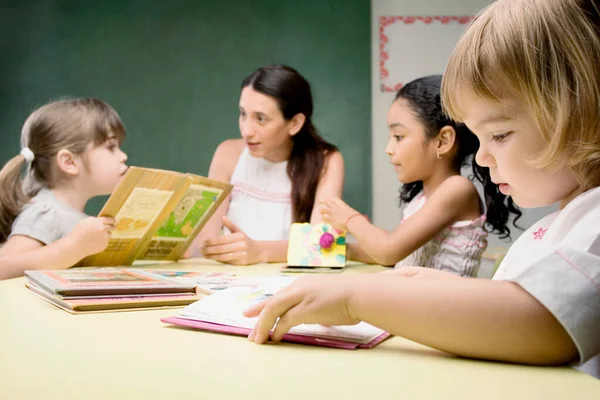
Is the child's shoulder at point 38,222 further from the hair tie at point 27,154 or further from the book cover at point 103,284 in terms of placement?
the book cover at point 103,284

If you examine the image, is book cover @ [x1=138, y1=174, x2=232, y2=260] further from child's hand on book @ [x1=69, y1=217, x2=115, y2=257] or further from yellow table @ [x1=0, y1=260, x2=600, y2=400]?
yellow table @ [x1=0, y1=260, x2=600, y2=400]

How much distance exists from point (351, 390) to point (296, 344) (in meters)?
0.18

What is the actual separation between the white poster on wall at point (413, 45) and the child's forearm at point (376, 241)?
1772 mm

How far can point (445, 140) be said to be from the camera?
166 cm

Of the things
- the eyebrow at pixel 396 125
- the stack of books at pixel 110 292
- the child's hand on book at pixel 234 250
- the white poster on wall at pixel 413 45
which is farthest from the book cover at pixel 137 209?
the white poster on wall at pixel 413 45

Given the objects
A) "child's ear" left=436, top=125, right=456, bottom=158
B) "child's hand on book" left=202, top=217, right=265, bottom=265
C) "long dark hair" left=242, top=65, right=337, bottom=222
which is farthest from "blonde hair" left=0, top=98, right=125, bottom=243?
"child's ear" left=436, top=125, right=456, bottom=158

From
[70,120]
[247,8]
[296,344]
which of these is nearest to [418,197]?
[70,120]

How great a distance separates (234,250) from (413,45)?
203cm

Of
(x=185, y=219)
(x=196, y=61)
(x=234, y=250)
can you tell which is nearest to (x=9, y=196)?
(x=185, y=219)

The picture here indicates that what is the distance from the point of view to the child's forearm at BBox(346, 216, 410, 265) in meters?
1.54

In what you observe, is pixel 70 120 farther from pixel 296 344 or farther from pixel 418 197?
pixel 296 344

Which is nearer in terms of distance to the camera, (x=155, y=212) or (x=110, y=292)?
(x=110, y=292)

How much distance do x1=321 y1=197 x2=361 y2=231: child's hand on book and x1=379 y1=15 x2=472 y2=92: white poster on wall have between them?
170 centimetres

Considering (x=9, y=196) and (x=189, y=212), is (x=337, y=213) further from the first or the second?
(x=9, y=196)
